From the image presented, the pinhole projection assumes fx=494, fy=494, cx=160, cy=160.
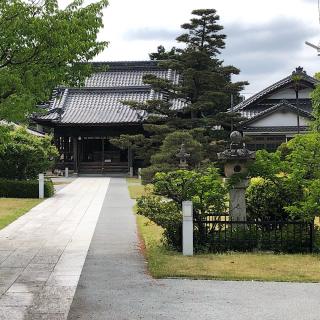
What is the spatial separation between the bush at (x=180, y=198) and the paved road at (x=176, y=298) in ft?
4.76

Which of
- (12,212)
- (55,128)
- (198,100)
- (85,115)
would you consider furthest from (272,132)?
(12,212)

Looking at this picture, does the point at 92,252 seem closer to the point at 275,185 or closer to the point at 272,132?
the point at 275,185

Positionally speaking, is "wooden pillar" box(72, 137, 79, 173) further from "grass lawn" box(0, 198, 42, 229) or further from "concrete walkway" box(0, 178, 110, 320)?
"concrete walkway" box(0, 178, 110, 320)

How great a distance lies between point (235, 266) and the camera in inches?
354

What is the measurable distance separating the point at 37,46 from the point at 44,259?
4055 mm

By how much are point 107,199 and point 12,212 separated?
5.59m

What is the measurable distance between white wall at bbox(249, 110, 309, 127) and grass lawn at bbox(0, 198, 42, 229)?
24.1 meters

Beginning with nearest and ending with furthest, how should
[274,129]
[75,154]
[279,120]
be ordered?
[75,154], [274,129], [279,120]

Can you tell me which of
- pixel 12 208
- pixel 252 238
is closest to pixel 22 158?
pixel 12 208

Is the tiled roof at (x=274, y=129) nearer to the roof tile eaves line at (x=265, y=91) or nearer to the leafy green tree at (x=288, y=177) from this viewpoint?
the roof tile eaves line at (x=265, y=91)

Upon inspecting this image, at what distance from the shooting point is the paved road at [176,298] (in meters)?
6.24

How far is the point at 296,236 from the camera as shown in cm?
1066

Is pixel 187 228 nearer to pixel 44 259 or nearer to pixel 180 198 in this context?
pixel 180 198

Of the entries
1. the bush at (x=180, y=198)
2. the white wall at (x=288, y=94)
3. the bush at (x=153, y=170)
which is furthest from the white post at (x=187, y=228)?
the white wall at (x=288, y=94)
